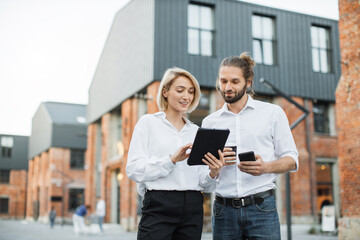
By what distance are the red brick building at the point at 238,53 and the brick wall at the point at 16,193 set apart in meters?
35.8

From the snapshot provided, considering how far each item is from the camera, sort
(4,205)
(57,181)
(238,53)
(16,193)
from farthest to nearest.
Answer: (16,193) < (4,205) < (57,181) < (238,53)

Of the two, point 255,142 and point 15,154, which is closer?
point 255,142

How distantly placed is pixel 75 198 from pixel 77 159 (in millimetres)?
3998

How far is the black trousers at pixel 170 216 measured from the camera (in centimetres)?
301

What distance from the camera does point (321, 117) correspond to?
2419cm

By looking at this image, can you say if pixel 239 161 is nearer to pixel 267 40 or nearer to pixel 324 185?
pixel 267 40

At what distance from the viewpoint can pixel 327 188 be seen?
932 inches

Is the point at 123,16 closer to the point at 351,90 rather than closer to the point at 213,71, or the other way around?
the point at 213,71

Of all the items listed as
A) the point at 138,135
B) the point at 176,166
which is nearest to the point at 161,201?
the point at 176,166

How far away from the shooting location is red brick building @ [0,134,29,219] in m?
56.6

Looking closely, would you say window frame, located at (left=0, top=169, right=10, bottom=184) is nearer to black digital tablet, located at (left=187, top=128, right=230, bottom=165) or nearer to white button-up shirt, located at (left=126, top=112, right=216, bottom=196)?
white button-up shirt, located at (left=126, top=112, right=216, bottom=196)

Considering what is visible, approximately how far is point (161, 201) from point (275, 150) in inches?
38.0

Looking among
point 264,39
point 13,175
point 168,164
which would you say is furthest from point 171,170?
point 13,175

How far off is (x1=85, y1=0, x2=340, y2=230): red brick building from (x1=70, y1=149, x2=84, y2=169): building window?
19.5 m
